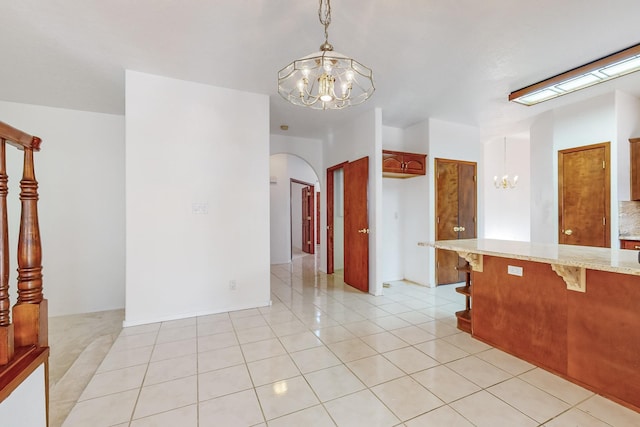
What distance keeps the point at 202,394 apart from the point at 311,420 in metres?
0.79

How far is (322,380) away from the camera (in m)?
2.07

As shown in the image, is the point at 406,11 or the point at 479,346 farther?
the point at 479,346

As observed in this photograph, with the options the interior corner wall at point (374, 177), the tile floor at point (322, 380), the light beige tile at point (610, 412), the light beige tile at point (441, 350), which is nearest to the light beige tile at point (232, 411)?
the tile floor at point (322, 380)

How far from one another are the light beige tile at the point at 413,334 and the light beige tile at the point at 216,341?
62.3 inches

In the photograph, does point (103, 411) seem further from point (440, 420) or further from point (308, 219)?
point (308, 219)

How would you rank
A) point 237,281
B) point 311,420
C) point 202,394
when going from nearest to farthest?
point 311,420 < point 202,394 < point 237,281

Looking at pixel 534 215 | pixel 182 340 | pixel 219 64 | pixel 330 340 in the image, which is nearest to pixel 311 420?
pixel 330 340

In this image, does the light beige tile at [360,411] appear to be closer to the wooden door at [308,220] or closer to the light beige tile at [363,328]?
the light beige tile at [363,328]

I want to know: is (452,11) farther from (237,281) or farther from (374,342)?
(237,281)

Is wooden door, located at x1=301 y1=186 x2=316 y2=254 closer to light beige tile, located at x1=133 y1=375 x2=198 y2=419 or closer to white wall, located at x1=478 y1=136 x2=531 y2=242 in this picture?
white wall, located at x1=478 y1=136 x2=531 y2=242

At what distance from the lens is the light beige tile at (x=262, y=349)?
7.97 ft

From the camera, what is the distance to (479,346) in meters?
2.59

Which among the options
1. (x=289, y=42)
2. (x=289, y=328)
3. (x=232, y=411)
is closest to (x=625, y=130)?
(x=289, y=42)

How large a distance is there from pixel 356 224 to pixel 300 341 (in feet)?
7.55
